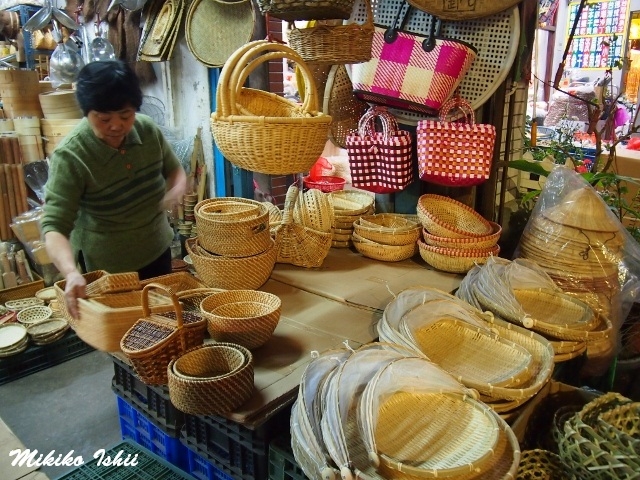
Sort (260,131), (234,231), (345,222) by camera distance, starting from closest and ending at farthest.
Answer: (260,131)
(234,231)
(345,222)

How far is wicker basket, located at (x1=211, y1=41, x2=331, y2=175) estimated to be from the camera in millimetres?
1877

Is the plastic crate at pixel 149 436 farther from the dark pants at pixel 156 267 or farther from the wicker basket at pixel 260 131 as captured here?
the wicker basket at pixel 260 131

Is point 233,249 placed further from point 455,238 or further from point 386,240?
point 455,238

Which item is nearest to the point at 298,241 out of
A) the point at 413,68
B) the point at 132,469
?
the point at 413,68

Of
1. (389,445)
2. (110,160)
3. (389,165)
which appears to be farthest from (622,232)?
(110,160)

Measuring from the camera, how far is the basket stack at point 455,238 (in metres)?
2.58

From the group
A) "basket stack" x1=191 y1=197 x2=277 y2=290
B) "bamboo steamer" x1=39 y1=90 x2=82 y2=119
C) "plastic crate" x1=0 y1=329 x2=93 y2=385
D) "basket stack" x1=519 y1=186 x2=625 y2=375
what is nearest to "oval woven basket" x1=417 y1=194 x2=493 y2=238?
"basket stack" x1=519 y1=186 x2=625 y2=375

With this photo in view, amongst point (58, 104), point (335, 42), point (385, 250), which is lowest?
point (385, 250)

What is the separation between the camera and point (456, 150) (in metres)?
2.54

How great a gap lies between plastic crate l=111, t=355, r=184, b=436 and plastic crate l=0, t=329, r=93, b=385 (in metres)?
1.56

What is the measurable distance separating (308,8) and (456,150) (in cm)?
111

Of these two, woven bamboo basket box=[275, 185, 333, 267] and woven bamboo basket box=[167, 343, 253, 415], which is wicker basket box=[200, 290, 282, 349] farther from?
woven bamboo basket box=[275, 185, 333, 267]

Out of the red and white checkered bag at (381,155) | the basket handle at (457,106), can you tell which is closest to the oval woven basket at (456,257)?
the red and white checkered bag at (381,155)

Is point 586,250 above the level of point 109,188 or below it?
below
